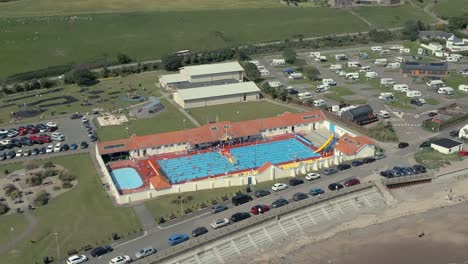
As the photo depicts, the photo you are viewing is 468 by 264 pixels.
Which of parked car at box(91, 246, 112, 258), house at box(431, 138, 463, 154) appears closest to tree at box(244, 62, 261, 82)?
Result: house at box(431, 138, 463, 154)

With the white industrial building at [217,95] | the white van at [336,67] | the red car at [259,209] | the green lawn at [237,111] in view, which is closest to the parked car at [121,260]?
the red car at [259,209]

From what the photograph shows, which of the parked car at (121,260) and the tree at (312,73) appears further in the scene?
the tree at (312,73)

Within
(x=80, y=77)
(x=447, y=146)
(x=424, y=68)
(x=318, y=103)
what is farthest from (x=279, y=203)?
(x=80, y=77)

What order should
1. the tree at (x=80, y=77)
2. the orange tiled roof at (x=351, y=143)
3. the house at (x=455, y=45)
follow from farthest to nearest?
the house at (x=455, y=45), the tree at (x=80, y=77), the orange tiled roof at (x=351, y=143)

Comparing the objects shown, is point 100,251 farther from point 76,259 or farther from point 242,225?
point 242,225

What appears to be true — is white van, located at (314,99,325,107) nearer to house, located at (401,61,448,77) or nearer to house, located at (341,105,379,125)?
house, located at (341,105,379,125)

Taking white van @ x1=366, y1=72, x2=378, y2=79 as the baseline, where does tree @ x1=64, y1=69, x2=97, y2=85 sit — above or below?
above

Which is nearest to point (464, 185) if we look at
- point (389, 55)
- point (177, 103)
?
point (177, 103)

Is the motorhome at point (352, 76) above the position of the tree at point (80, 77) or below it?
below

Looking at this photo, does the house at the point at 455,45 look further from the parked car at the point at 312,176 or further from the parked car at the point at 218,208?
the parked car at the point at 218,208
